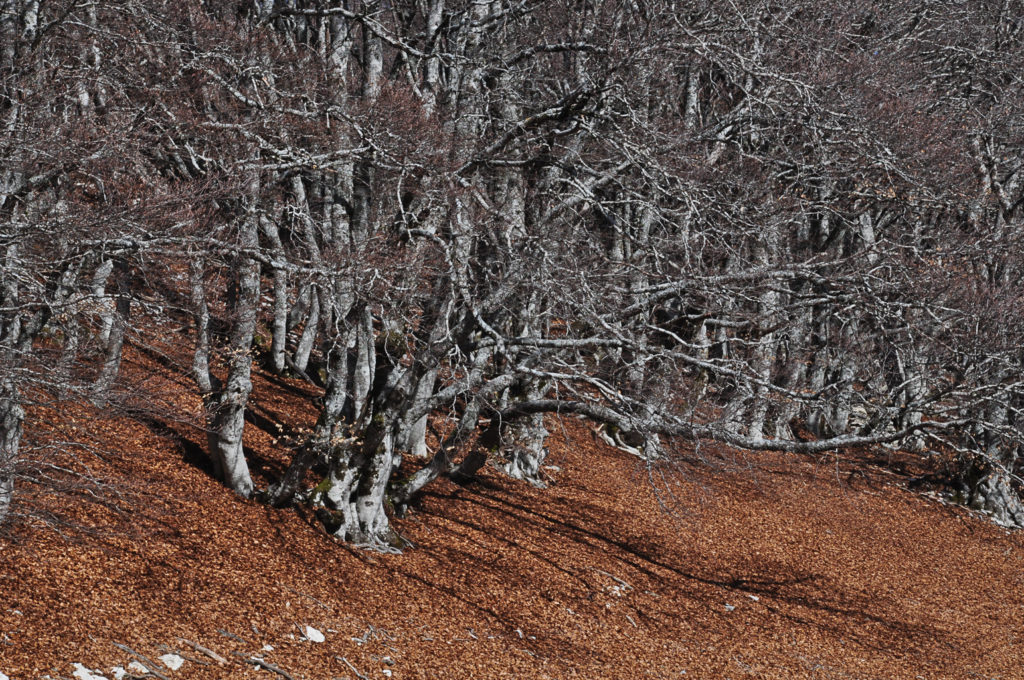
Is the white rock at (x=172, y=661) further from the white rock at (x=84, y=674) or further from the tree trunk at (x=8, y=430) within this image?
the tree trunk at (x=8, y=430)

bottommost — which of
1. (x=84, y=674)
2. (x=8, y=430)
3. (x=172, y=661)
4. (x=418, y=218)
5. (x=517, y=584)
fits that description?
(x=517, y=584)

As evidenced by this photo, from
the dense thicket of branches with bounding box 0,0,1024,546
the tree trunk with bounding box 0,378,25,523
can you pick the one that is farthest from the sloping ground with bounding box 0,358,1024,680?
the dense thicket of branches with bounding box 0,0,1024,546

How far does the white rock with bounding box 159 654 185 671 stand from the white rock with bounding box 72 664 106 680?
1.61ft

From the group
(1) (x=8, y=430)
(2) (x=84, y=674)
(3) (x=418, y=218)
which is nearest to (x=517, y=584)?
(3) (x=418, y=218)

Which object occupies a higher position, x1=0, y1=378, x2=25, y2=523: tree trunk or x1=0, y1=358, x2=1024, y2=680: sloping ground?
x1=0, y1=378, x2=25, y2=523: tree trunk

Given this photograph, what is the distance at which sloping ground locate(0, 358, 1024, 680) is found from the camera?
7.29 meters

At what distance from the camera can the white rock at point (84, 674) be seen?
242 inches

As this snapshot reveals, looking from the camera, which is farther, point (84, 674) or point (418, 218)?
point (418, 218)

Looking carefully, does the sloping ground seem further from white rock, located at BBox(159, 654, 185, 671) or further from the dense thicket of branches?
the dense thicket of branches

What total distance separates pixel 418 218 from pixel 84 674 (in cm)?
615

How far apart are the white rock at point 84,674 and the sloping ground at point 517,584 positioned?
48 millimetres

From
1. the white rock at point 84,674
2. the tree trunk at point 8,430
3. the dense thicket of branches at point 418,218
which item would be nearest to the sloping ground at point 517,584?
the white rock at point 84,674

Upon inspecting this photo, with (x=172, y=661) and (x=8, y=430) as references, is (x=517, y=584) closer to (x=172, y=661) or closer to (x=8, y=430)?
(x=172, y=661)

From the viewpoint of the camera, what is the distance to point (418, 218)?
11.1 metres
